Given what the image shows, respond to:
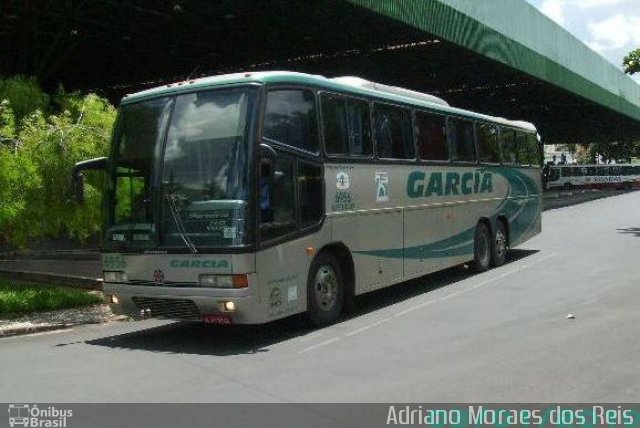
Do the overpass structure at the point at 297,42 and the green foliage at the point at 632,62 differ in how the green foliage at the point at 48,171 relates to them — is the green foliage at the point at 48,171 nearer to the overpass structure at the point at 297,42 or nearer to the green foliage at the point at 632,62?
the overpass structure at the point at 297,42

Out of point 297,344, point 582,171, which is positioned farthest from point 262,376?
point 582,171

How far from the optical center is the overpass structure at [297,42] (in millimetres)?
22453

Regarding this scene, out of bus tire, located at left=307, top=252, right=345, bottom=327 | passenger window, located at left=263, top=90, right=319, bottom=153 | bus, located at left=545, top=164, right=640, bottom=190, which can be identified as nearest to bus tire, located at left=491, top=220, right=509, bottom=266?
bus tire, located at left=307, top=252, right=345, bottom=327

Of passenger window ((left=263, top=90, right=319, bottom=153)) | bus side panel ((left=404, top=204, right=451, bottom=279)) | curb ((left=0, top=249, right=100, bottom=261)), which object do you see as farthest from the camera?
curb ((left=0, top=249, right=100, bottom=261))

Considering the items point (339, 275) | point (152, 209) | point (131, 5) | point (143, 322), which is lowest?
point (143, 322)

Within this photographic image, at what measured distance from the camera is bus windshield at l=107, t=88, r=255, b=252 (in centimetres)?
765

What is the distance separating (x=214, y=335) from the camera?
29.3 ft

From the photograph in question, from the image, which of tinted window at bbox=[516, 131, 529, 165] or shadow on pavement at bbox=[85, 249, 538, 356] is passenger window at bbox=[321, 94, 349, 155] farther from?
tinted window at bbox=[516, 131, 529, 165]

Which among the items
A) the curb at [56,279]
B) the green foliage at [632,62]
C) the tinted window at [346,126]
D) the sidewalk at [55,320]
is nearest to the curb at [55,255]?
the curb at [56,279]

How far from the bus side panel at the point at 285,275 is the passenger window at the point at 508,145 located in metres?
7.67

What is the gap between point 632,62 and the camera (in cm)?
2261

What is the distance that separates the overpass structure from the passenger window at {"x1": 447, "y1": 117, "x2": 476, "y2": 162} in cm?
725
